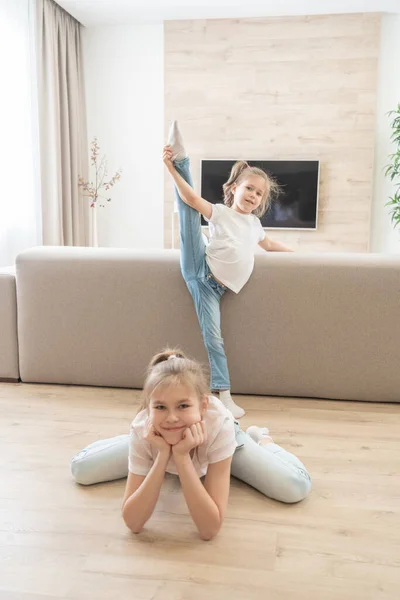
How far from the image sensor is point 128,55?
592 centimetres

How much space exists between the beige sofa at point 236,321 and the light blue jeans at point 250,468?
71cm

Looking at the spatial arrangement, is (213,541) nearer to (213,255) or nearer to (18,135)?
(213,255)

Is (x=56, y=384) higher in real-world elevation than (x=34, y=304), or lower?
lower

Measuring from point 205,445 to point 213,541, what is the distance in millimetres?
220

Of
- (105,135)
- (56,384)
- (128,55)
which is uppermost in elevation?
(128,55)

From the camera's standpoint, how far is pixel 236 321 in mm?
2371

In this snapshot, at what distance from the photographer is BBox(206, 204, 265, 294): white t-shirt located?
2.30 m

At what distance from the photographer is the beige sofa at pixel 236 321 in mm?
2316

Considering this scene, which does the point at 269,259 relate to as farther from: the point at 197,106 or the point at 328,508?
the point at 197,106

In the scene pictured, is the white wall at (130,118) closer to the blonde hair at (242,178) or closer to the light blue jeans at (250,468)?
the blonde hair at (242,178)

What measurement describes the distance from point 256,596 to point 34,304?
1695 mm

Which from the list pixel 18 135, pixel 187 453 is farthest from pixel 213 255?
pixel 18 135

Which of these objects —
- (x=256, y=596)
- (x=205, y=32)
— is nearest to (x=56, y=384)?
(x=256, y=596)

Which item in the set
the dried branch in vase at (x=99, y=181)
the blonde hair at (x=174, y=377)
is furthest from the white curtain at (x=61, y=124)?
the blonde hair at (x=174, y=377)
